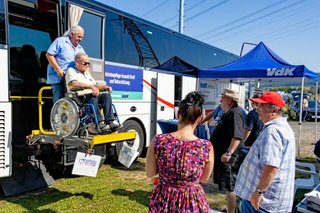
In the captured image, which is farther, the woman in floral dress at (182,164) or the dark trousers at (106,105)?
the dark trousers at (106,105)

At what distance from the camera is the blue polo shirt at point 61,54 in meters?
4.38

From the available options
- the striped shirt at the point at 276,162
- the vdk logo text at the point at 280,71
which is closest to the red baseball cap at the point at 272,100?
the striped shirt at the point at 276,162

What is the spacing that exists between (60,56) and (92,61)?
4.08ft

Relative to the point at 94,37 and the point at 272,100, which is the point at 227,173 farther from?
the point at 94,37

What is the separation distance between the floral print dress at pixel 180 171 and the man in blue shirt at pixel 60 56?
2.73m

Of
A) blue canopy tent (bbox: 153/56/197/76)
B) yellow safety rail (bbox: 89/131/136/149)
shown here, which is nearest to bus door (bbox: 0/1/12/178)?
yellow safety rail (bbox: 89/131/136/149)

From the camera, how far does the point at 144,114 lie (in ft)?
24.7

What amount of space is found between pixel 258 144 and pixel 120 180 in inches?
150

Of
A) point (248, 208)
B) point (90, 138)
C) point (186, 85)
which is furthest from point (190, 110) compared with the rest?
point (186, 85)

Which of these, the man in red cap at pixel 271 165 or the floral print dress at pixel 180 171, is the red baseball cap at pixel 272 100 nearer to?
the man in red cap at pixel 271 165

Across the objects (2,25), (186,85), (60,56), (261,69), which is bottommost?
(186,85)

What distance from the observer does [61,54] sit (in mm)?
4426

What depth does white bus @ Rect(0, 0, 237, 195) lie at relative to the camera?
4.45 meters

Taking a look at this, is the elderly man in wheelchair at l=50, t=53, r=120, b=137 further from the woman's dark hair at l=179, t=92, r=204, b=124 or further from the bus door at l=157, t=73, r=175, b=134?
the bus door at l=157, t=73, r=175, b=134
